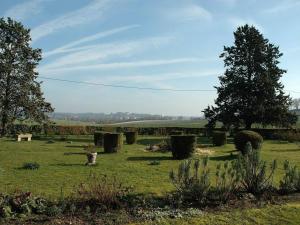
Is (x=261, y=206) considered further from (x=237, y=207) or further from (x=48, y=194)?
(x=48, y=194)

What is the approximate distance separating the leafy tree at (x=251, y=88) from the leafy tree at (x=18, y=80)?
64.8 feet

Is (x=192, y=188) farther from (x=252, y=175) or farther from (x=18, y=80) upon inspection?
(x=18, y=80)

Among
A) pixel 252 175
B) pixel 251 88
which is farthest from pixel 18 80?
pixel 252 175

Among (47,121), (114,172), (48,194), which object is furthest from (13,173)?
(47,121)

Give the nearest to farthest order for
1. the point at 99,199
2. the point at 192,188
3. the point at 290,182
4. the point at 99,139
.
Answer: the point at 99,199
the point at 192,188
the point at 290,182
the point at 99,139

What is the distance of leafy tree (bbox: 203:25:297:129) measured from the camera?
4678 centimetres

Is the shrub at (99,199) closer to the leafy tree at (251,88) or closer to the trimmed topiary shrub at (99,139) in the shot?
the trimmed topiary shrub at (99,139)

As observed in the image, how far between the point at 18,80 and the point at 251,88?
26.1 metres

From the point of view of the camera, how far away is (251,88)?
4747cm

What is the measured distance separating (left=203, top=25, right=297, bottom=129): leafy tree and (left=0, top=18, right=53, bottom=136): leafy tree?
1975 cm

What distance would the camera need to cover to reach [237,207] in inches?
396

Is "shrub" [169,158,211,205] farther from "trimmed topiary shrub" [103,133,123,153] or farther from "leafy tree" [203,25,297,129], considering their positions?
"leafy tree" [203,25,297,129]

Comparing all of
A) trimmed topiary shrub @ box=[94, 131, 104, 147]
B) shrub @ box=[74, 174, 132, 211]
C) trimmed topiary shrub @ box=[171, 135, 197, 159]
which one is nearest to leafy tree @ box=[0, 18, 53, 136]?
trimmed topiary shrub @ box=[94, 131, 104, 147]

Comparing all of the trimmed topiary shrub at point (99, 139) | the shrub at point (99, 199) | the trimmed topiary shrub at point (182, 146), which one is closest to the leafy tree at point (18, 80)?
the trimmed topiary shrub at point (99, 139)
